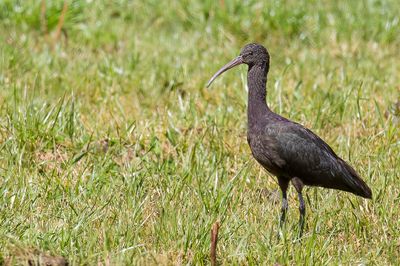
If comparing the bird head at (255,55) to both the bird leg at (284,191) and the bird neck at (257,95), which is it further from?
the bird leg at (284,191)

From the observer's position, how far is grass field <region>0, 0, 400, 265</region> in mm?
5277

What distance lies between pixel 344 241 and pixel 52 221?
1.76 meters

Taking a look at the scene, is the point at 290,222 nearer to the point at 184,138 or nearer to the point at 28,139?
the point at 184,138

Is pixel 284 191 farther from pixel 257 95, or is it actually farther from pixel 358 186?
pixel 257 95

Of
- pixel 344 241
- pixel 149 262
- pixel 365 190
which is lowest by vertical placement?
pixel 149 262

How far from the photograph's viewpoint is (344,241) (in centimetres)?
561

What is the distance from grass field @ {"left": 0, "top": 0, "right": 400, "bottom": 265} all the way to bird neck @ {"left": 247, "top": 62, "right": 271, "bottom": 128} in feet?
1.15

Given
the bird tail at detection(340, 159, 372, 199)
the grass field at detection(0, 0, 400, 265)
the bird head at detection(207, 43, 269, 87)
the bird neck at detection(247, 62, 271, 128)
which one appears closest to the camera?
the grass field at detection(0, 0, 400, 265)

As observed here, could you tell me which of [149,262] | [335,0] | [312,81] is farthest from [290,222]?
[335,0]

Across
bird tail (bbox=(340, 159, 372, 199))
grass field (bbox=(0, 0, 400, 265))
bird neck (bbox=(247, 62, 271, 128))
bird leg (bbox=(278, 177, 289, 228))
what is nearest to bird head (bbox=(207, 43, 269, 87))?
bird neck (bbox=(247, 62, 271, 128))

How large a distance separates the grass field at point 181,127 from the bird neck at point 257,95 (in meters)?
0.35

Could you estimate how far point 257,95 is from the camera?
6.20 metres

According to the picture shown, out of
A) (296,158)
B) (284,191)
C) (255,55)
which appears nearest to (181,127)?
(255,55)

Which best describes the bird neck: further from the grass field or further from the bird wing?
the grass field
